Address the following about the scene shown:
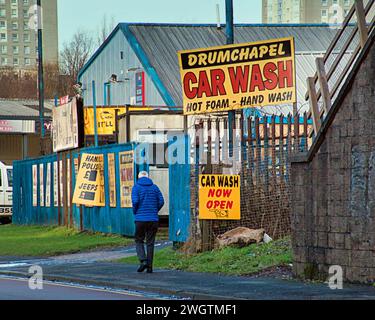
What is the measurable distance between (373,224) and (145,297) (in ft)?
11.6

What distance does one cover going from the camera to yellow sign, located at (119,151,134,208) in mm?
27719

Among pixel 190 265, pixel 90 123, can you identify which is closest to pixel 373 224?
pixel 190 265

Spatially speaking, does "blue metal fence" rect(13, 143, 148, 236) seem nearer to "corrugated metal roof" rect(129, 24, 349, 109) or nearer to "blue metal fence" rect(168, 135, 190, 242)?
"blue metal fence" rect(168, 135, 190, 242)

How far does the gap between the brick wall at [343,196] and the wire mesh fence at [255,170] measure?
3.21 meters

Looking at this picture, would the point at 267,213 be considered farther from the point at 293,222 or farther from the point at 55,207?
the point at 55,207

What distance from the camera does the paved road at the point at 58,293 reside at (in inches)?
622

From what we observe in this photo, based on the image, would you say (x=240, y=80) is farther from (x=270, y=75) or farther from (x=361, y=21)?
(x=361, y=21)

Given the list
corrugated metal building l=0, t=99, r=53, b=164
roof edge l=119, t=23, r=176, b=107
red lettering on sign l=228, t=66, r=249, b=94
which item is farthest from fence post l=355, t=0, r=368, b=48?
corrugated metal building l=0, t=99, r=53, b=164

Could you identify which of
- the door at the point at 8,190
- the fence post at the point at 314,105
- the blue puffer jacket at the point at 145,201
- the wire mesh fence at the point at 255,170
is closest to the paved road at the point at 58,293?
the blue puffer jacket at the point at 145,201

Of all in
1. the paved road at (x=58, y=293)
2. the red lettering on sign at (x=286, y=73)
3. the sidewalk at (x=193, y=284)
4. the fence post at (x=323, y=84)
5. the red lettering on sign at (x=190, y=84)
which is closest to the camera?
the sidewalk at (x=193, y=284)

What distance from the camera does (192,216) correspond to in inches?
866

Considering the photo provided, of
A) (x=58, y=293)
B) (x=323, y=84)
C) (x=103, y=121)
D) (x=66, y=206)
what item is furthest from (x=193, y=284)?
(x=103, y=121)

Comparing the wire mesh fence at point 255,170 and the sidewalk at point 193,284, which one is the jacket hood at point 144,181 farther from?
the wire mesh fence at point 255,170

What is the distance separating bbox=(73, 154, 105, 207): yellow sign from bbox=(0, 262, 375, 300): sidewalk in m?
8.44
